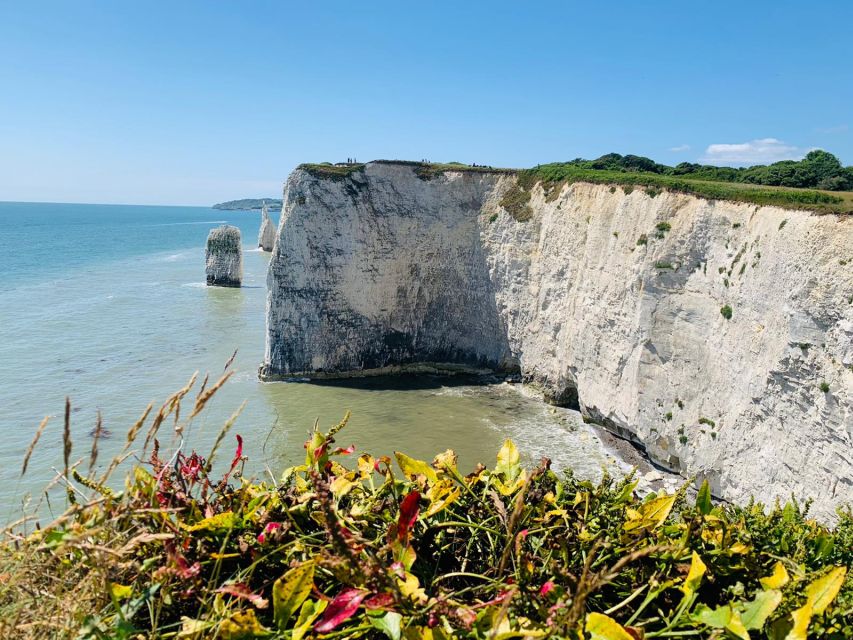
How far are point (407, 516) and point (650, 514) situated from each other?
3.98 ft

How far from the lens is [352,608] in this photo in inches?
76.2

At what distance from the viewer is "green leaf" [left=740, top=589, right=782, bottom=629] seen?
1.95 metres

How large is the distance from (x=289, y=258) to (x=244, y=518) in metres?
29.0

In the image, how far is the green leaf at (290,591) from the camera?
6.59 ft

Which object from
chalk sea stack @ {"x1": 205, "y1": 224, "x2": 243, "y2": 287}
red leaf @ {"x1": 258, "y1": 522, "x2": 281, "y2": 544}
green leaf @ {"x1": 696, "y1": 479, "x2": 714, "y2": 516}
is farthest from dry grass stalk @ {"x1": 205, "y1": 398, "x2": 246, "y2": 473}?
chalk sea stack @ {"x1": 205, "y1": 224, "x2": 243, "y2": 287}

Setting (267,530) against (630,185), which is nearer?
(267,530)

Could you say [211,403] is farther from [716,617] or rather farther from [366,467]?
[716,617]

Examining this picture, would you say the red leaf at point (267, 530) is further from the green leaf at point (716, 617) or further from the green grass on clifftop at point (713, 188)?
the green grass on clifftop at point (713, 188)

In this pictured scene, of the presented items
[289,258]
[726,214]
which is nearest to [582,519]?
[726,214]

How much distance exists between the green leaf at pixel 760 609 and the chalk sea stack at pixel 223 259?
194 feet

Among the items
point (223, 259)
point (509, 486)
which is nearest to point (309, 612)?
point (509, 486)

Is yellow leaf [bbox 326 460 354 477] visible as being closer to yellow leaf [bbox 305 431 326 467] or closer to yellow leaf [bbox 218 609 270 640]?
yellow leaf [bbox 305 431 326 467]

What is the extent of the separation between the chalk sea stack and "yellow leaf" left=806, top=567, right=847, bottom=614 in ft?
194

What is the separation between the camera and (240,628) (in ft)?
6.28
